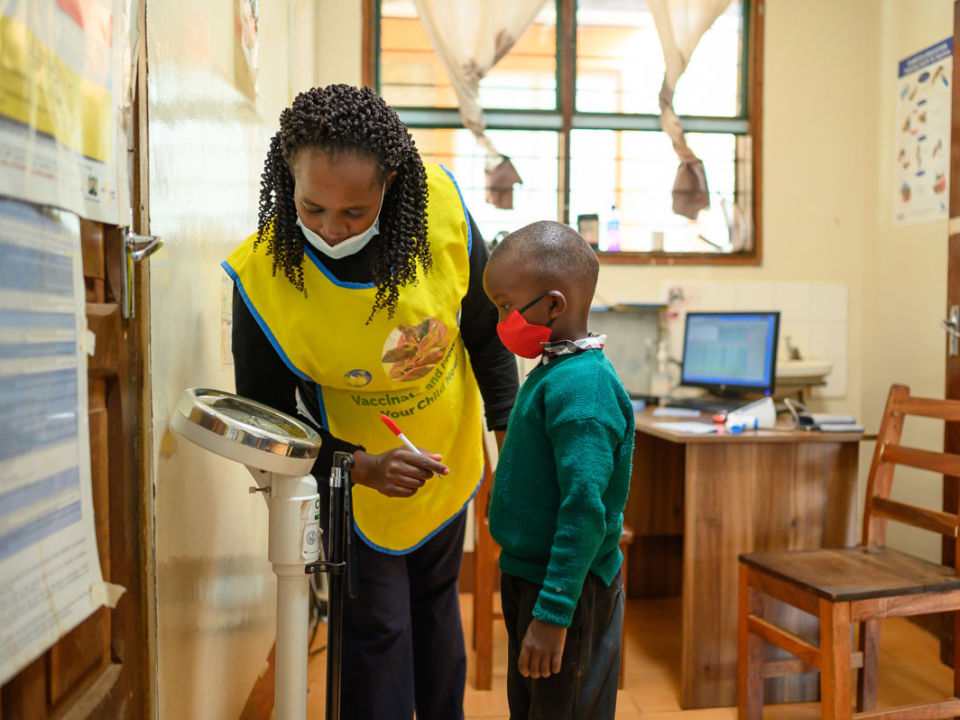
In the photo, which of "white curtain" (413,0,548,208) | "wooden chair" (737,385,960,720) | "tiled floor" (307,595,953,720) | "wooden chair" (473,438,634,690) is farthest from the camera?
"white curtain" (413,0,548,208)

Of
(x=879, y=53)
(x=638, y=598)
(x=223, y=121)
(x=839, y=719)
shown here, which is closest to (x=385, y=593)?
(x=223, y=121)

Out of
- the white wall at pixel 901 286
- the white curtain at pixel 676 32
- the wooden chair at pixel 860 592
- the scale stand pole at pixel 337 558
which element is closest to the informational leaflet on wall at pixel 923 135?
the white wall at pixel 901 286

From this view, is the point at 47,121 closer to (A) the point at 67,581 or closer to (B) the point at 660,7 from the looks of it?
(A) the point at 67,581

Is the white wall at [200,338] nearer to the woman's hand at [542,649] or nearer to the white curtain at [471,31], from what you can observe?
the woman's hand at [542,649]

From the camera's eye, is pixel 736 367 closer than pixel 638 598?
→ Yes

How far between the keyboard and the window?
683 mm

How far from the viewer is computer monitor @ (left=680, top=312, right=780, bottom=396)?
9.20 feet

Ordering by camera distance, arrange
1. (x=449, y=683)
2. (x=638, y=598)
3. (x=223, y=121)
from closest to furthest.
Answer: (x=449, y=683) < (x=223, y=121) < (x=638, y=598)

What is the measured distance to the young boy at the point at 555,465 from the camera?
1062 mm

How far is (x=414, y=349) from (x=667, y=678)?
175 cm

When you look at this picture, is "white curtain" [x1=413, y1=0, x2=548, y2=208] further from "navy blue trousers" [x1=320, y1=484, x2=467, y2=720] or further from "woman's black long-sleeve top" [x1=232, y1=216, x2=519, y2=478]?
"navy blue trousers" [x1=320, y1=484, x2=467, y2=720]

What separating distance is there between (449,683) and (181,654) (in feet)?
1.51

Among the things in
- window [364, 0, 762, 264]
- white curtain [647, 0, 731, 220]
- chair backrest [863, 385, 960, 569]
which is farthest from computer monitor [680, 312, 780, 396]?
white curtain [647, 0, 731, 220]

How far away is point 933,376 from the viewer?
9.53 feet
